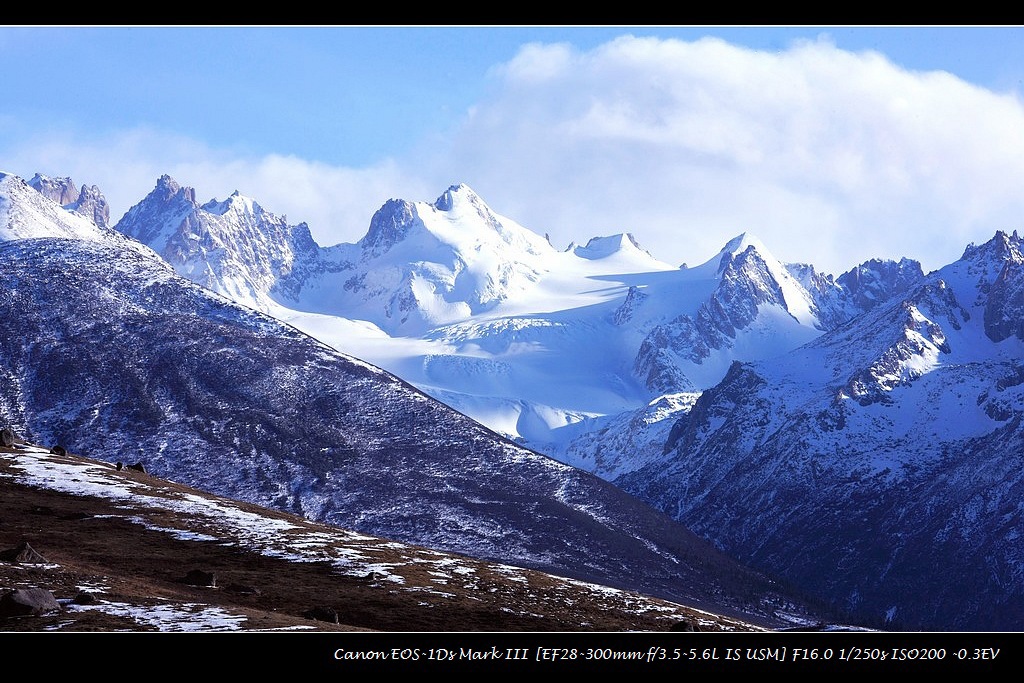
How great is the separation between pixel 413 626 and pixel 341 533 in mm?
70428

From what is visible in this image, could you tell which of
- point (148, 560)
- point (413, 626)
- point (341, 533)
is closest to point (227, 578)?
point (148, 560)
